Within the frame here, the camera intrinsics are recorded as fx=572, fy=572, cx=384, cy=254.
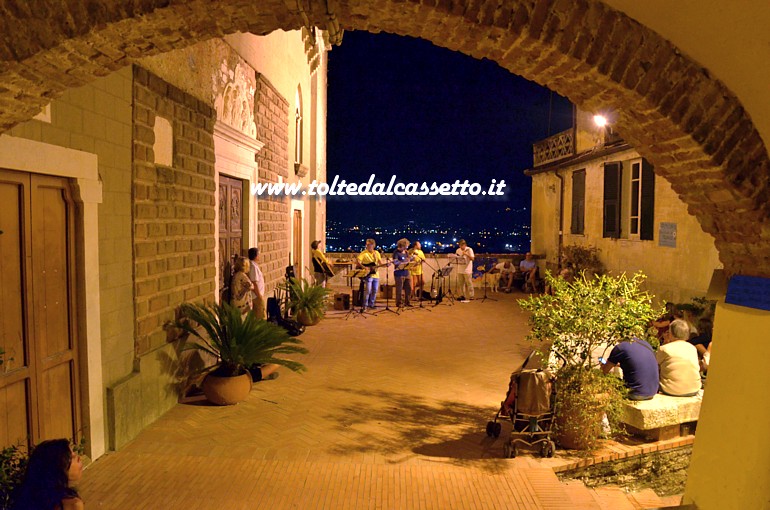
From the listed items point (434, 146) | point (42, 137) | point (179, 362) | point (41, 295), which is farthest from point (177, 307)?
point (434, 146)

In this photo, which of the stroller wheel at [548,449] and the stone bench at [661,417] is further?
the stone bench at [661,417]

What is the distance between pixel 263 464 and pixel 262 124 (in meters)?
7.21

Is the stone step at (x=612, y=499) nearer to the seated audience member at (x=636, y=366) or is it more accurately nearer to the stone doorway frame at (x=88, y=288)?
the seated audience member at (x=636, y=366)

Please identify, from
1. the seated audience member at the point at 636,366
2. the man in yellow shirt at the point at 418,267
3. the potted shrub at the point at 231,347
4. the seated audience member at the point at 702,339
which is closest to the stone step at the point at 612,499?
the seated audience member at the point at 636,366

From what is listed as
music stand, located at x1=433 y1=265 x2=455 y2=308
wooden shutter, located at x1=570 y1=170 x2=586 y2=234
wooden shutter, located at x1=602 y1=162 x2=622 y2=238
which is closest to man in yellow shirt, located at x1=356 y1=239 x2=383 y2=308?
music stand, located at x1=433 y1=265 x2=455 y2=308

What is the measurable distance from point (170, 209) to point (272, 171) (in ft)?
17.1

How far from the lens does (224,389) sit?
6895 millimetres

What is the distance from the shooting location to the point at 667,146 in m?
3.72

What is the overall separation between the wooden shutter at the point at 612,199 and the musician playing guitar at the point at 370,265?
6023 mm

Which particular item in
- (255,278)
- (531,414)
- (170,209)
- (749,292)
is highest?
(170,209)

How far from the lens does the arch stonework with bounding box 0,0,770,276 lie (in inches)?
118

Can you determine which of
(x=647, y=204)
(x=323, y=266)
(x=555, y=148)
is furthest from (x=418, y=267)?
(x=555, y=148)

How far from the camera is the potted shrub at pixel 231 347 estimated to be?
6941 millimetres

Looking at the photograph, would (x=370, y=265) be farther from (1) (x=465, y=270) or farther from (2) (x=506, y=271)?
(2) (x=506, y=271)
